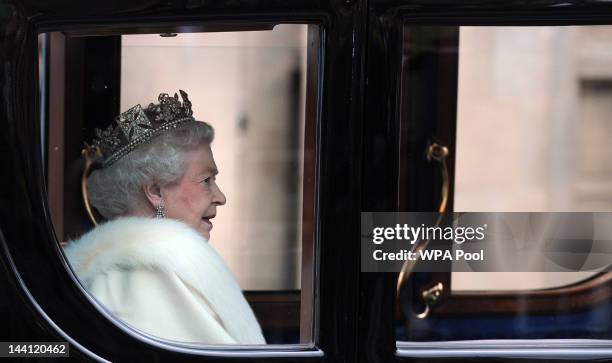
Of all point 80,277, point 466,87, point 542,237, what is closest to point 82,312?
point 80,277

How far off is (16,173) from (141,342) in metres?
0.28

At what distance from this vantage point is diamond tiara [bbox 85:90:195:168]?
155 centimetres

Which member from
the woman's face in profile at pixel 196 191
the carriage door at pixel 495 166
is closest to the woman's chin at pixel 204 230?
the woman's face in profile at pixel 196 191

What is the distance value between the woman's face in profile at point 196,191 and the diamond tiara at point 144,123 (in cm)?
7

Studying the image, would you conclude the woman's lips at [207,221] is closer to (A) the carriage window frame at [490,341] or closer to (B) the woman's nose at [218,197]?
(B) the woman's nose at [218,197]

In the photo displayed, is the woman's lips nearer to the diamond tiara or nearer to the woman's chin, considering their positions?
the woman's chin

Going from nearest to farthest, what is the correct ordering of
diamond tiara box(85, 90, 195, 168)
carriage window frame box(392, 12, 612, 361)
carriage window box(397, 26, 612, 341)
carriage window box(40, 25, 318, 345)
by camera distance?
carriage window frame box(392, 12, 612, 361), carriage window box(40, 25, 318, 345), diamond tiara box(85, 90, 195, 168), carriage window box(397, 26, 612, 341)

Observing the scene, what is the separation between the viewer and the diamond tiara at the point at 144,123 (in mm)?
1549

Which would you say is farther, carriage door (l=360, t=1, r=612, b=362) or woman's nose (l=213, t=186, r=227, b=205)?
woman's nose (l=213, t=186, r=227, b=205)

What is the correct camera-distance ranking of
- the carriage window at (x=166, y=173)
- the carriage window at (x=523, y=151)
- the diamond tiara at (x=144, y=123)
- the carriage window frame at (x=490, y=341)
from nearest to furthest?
the carriage window frame at (x=490, y=341)
the carriage window at (x=166, y=173)
the diamond tiara at (x=144, y=123)
the carriage window at (x=523, y=151)

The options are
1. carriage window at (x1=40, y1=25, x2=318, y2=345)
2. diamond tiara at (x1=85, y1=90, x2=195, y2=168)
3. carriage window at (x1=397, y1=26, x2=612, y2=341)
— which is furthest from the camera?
carriage window at (x1=397, y1=26, x2=612, y2=341)

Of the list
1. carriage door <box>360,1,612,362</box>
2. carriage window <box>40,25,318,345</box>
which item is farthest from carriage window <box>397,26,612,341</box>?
carriage window <box>40,25,318,345</box>

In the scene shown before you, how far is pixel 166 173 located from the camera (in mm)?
1591

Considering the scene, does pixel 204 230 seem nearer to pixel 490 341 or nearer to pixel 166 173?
pixel 166 173
